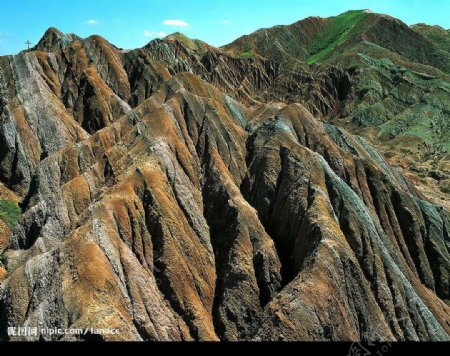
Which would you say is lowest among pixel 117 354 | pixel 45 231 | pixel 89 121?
pixel 117 354

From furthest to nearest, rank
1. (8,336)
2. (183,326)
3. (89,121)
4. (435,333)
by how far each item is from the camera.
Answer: (89,121) → (435,333) → (183,326) → (8,336)

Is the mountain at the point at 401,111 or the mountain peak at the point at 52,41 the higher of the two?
the mountain peak at the point at 52,41

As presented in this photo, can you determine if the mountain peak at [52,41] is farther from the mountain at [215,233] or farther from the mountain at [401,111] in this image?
the mountain at [401,111]

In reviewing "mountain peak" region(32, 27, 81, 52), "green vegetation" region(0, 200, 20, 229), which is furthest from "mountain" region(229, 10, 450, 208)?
"green vegetation" region(0, 200, 20, 229)

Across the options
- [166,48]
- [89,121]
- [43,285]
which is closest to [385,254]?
[43,285]

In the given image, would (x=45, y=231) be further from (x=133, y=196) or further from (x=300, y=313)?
(x=300, y=313)

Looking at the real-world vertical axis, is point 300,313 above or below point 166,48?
below

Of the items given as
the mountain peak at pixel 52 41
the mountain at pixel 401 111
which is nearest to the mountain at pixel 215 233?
the mountain peak at pixel 52 41

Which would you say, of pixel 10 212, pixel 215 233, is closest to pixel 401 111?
pixel 215 233

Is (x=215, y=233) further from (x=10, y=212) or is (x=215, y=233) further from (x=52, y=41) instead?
(x=52, y=41)
